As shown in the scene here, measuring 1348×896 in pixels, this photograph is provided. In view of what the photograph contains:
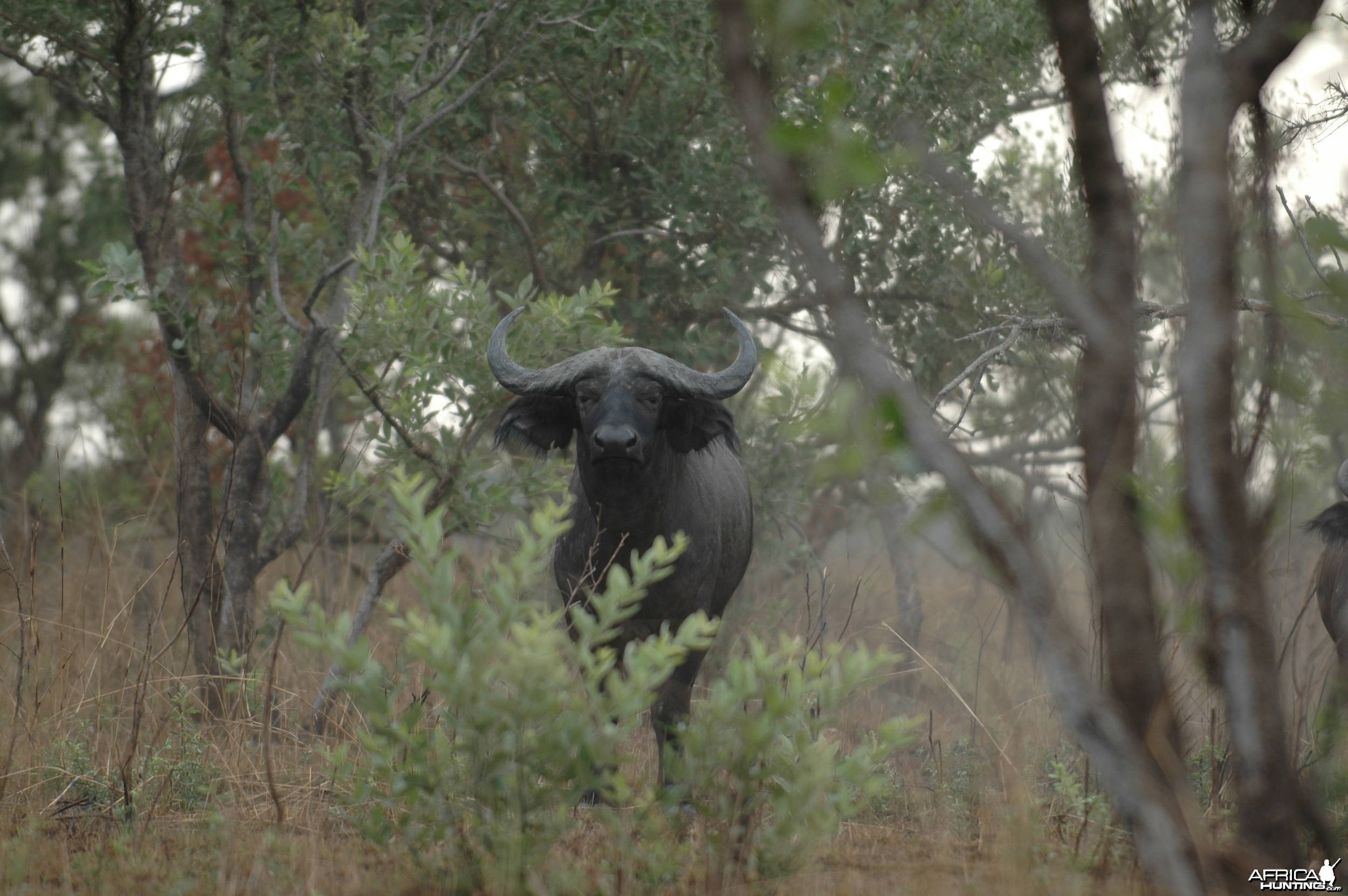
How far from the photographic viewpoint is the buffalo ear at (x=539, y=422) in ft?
16.6

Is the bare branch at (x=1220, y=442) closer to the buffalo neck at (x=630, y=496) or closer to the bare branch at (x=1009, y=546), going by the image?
the bare branch at (x=1009, y=546)

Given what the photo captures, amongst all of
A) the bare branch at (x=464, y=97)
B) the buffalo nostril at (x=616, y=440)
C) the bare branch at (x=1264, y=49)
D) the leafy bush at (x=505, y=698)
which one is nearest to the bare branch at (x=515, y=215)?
the bare branch at (x=464, y=97)

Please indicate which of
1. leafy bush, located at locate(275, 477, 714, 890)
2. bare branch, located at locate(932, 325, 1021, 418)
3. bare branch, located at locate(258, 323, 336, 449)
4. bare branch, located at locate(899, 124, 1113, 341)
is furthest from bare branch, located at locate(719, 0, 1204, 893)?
bare branch, located at locate(258, 323, 336, 449)

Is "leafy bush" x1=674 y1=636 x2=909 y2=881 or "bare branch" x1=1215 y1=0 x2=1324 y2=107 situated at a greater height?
"bare branch" x1=1215 y1=0 x2=1324 y2=107

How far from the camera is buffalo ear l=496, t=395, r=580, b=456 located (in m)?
5.05

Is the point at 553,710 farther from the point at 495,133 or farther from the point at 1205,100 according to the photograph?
the point at 495,133

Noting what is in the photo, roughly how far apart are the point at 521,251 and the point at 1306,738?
542cm

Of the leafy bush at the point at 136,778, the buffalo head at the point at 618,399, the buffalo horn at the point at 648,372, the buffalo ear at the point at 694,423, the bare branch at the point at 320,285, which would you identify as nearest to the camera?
the leafy bush at the point at 136,778

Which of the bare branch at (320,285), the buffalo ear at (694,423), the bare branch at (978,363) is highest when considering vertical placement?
the bare branch at (320,285)

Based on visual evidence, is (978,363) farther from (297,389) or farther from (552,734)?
(297,389)

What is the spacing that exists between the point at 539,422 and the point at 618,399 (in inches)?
25.0

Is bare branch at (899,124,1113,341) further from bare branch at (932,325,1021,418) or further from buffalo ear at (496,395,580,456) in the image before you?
buffalo ear at (496,395,580,456)

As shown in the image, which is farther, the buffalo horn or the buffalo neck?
the buffalo horn

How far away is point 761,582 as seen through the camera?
29.0 ft
